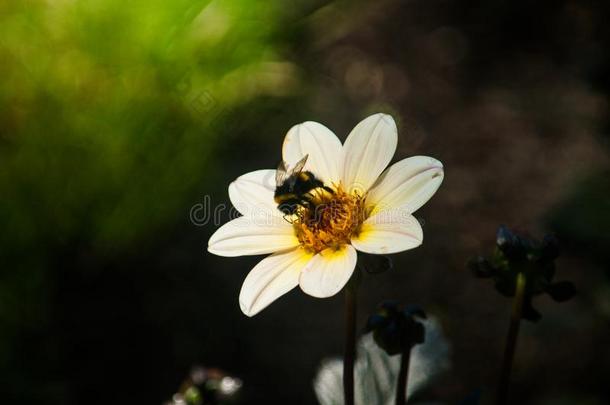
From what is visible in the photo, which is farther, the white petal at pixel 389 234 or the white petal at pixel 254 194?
the white petal at pixel 254 194

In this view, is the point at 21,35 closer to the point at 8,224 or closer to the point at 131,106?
the point at 131,106

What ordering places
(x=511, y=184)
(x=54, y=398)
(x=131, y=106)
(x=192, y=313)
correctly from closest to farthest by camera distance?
(x=54, y=398), (x=192, y=313), (x=131, y=106), (x=511, y=184)

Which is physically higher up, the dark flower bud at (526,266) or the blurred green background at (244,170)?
the blurred green background at (244,170)

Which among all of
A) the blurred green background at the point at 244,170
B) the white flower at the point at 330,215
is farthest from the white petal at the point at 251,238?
the blurred green background at the point at 244,170

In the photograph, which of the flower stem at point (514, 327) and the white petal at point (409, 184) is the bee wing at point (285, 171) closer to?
the white petal at point (409, 184)

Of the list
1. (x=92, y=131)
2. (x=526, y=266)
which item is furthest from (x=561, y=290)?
(x=92, y=131)

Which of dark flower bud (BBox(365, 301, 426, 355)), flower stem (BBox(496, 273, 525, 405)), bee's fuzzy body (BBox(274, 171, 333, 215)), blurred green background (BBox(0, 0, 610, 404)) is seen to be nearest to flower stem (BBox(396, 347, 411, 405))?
dark flower bud (BBox(365, 301, 426, 355))

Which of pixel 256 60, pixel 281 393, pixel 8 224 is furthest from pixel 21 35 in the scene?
pixel 281 393
